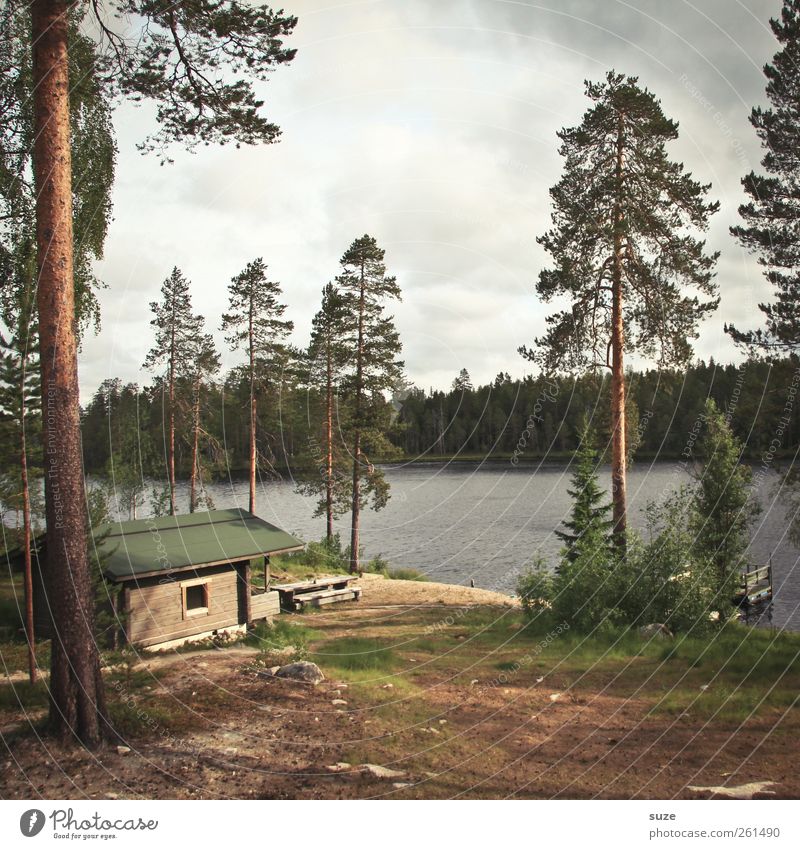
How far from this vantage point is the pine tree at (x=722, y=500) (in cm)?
2284

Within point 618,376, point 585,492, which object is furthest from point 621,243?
point 585,492

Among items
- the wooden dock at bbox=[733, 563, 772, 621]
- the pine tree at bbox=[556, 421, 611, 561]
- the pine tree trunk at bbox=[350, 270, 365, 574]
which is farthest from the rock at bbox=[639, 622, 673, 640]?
the pine tree trunk at bbox=[350, 270, 365, 574]

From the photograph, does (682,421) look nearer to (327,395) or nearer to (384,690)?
(327,395)

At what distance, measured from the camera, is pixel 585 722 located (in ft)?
31.0

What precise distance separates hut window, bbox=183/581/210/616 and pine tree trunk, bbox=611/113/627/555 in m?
10.9

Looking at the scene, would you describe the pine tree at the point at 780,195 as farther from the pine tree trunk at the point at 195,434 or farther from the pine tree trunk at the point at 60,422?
the pine tree trunk at the point at 195,434

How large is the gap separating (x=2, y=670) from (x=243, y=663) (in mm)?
4323

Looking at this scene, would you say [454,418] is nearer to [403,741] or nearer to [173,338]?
[173,338]

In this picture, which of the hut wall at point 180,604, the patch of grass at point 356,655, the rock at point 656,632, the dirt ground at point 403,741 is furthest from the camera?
the hut wall at point 180,604

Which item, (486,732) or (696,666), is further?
(696,666)

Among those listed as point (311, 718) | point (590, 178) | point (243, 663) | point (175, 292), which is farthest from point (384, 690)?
point (175, 292)

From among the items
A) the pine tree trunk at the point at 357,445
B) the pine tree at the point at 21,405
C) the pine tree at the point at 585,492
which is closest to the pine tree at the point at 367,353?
the pine tree trunk at the point at 357,445

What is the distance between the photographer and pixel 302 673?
11.3 meters

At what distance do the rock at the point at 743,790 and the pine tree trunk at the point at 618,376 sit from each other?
9273 millimetres
